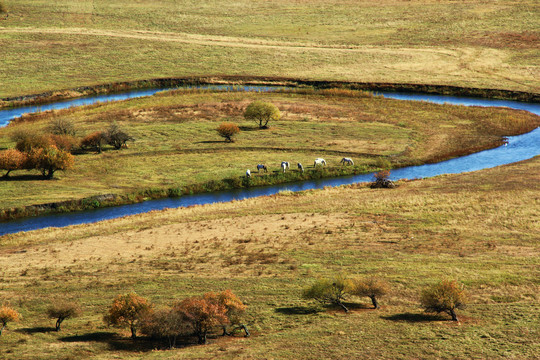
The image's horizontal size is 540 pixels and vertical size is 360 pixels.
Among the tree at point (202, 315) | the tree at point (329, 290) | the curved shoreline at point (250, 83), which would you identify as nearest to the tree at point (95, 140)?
the curved shoreline at point (250, 83)

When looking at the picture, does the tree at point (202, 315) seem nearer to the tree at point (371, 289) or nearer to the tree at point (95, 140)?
the tree at point (371, 289)

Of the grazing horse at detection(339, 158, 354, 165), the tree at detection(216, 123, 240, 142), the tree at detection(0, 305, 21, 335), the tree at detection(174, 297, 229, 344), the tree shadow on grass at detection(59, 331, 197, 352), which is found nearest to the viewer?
the tree shadow on grass at detection(59, 331, 197, 352)

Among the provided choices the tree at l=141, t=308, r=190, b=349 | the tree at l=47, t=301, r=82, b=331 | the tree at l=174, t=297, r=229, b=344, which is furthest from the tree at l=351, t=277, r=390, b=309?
the tree at l=47, t=301, r=82, b=331

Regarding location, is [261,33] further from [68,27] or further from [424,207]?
[424,207]

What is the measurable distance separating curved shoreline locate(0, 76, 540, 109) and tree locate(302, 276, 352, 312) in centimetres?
7605

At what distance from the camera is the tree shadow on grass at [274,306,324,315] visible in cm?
3494

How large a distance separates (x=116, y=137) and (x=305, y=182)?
2394 centimetres

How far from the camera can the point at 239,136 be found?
8031cm

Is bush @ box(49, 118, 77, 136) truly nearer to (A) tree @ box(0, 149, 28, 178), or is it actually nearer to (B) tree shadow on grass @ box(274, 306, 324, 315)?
(A) tree @ box(0, 149, 28, 178)

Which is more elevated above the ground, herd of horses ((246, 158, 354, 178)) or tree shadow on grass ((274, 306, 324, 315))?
herd of horses ((246, 158, 354, 178))

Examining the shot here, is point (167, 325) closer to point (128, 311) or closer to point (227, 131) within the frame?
point (128, 311)

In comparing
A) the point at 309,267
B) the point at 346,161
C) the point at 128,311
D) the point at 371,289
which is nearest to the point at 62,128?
the point at 346,161

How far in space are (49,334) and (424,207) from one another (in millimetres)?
34805

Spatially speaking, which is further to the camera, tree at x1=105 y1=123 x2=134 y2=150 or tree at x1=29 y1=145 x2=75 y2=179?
tree at x1=105 y1=123 x2=134 y2=150
